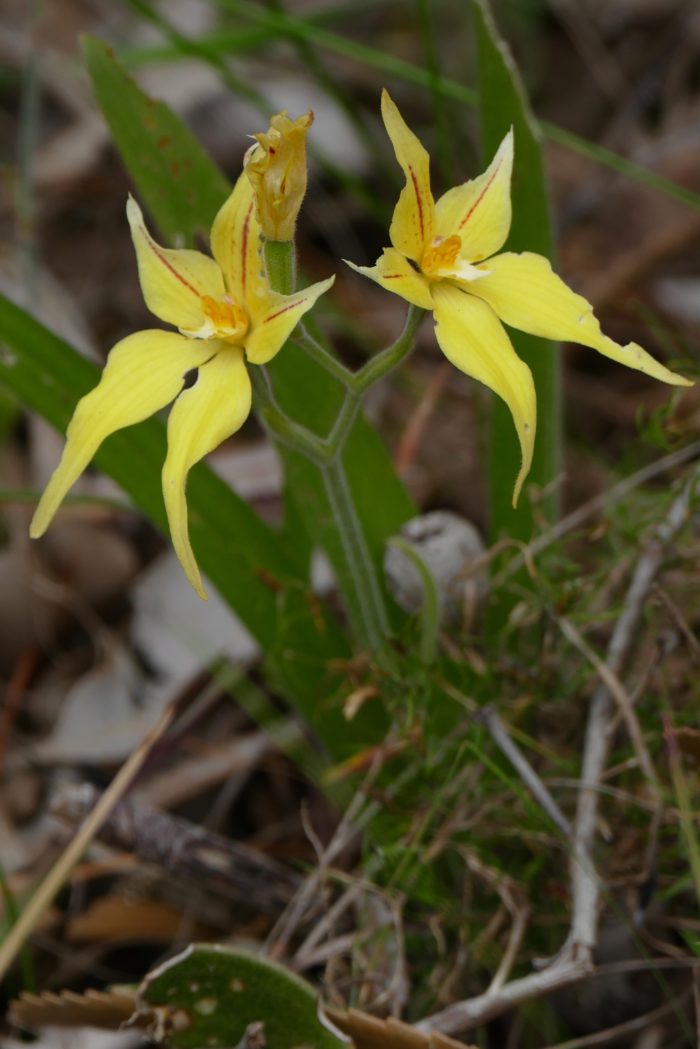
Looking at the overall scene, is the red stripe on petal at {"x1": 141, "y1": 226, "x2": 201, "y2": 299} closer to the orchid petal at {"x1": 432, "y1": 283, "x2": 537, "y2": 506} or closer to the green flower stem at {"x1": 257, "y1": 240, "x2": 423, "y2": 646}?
the green flower stem at {"x1": 257, "y1": 240, "x2": 423, "y2": 646}

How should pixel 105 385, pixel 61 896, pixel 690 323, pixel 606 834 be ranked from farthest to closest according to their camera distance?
pixel 690 323
pixel 61 896
pixel 606 834
pixel 105 385

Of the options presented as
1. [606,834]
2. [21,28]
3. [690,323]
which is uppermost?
[21,28]

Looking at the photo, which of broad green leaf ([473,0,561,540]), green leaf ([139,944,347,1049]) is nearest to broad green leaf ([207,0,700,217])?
broad green leaf ([473,0,561,540])

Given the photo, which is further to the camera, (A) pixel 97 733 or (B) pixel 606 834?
(A) pixel 97 733

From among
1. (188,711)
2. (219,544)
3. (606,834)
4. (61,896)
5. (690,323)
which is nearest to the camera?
(606,834)

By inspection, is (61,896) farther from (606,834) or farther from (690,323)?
(690,323)

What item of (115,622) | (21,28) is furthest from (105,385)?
(21,28)

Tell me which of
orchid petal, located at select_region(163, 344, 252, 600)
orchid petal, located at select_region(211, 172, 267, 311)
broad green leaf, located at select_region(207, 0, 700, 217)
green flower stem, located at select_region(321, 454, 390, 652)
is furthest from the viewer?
broad green leaf, located at select_region(207, 0, 700, 217)
